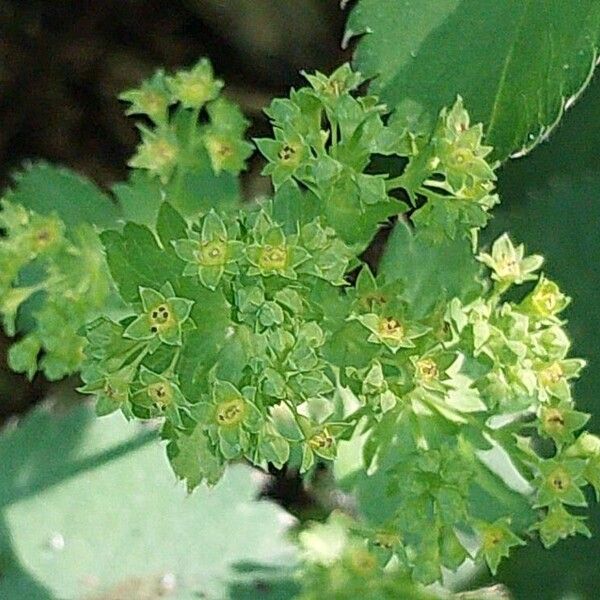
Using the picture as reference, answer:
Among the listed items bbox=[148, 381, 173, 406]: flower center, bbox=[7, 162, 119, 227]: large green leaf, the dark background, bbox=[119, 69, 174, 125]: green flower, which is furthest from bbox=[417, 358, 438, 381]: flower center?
the dark background

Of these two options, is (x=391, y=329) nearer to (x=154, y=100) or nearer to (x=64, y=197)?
(x=154, y=100)

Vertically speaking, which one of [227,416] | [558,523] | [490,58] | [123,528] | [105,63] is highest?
[490,58]

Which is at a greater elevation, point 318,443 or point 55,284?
point 318,443

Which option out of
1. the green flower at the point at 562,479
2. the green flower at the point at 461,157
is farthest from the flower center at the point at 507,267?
the green flower at the point at 562,479

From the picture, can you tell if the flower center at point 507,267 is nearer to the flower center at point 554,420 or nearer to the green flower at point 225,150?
the flower center at point 554,420

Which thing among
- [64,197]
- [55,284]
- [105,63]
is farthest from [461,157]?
[105,63]

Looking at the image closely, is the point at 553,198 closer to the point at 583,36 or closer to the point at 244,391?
the point at 583,36
